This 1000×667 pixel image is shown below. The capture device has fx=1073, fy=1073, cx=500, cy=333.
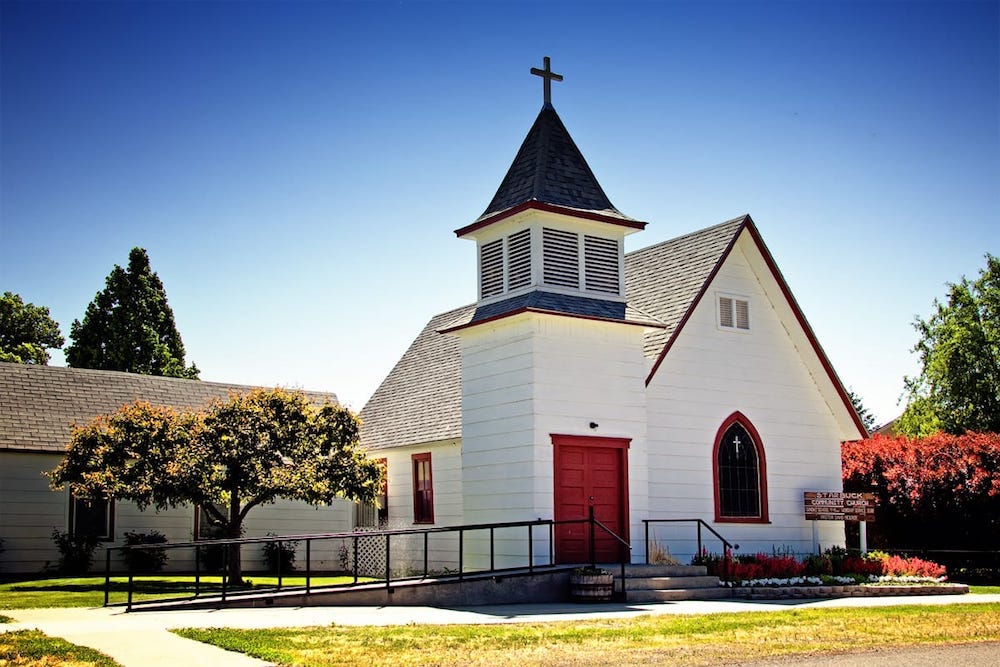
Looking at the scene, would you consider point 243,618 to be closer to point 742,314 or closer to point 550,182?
point 550,182

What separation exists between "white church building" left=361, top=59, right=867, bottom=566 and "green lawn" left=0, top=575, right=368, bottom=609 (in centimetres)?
430

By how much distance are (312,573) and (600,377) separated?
37.3 ft

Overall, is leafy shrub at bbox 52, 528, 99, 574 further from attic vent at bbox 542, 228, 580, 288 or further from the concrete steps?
the concrete steps

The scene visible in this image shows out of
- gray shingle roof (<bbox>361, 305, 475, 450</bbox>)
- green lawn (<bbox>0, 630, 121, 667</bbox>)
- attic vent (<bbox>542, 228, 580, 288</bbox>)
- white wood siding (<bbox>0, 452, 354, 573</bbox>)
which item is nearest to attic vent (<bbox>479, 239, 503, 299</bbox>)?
attic vent (<bbox>542, 228, 580, 288</bbox>)

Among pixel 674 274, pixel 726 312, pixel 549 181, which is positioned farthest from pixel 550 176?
pixel 726 312

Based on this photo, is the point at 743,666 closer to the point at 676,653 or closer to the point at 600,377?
the point at 676,653

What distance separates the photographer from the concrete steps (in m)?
19.1

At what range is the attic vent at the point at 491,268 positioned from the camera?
23.3m

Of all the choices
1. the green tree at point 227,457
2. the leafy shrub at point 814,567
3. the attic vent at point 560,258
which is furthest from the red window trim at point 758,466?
the green tree at point 227,457

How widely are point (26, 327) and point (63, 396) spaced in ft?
97.1

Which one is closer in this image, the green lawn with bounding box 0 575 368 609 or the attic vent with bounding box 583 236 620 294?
the green lawn with bounding box 0 575 368 609

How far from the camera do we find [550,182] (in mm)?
23172

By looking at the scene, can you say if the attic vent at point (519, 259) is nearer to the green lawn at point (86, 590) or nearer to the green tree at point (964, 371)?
the green lawn at point (86, 590)

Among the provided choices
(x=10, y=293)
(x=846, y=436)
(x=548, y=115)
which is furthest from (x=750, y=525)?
(x=10, y=293)
